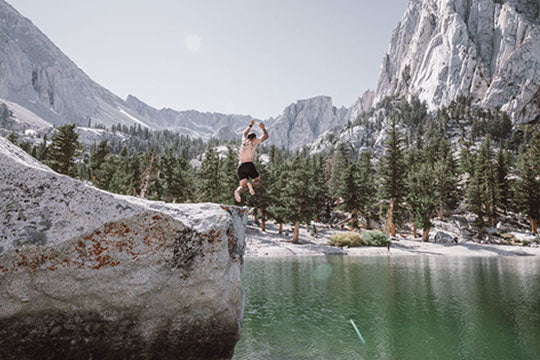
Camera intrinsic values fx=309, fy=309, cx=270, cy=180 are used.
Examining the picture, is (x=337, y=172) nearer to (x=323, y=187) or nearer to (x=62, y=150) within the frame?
(x=323, y=187)

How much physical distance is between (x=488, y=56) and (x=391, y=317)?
8446 inches

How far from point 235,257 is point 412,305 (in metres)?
12.2

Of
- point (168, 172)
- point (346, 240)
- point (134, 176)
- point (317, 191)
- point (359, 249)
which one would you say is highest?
point (134, 176)

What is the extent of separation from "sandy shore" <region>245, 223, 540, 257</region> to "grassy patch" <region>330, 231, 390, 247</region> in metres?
1.54

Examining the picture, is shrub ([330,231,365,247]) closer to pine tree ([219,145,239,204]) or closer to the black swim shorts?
pine tree ([219,145,239,204])

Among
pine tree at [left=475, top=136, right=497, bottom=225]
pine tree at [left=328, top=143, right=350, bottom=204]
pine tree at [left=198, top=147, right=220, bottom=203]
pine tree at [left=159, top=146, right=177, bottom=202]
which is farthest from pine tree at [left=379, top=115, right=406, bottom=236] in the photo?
pine tree at [left=159, top=146, right=177, bottom=202]

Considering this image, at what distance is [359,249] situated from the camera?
43.2 meters

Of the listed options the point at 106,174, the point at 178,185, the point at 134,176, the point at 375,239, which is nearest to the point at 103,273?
the point at 375,239

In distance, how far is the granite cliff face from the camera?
148 m

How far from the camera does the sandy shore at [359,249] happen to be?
1599 inches

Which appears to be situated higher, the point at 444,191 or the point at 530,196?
the point at 444,191

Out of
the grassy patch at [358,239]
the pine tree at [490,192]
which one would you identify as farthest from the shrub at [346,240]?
the pine tree at [490,192]

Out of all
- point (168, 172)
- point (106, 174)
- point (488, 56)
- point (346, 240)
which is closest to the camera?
point (346, 240)

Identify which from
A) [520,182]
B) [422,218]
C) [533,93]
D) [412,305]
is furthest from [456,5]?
[412,305]
